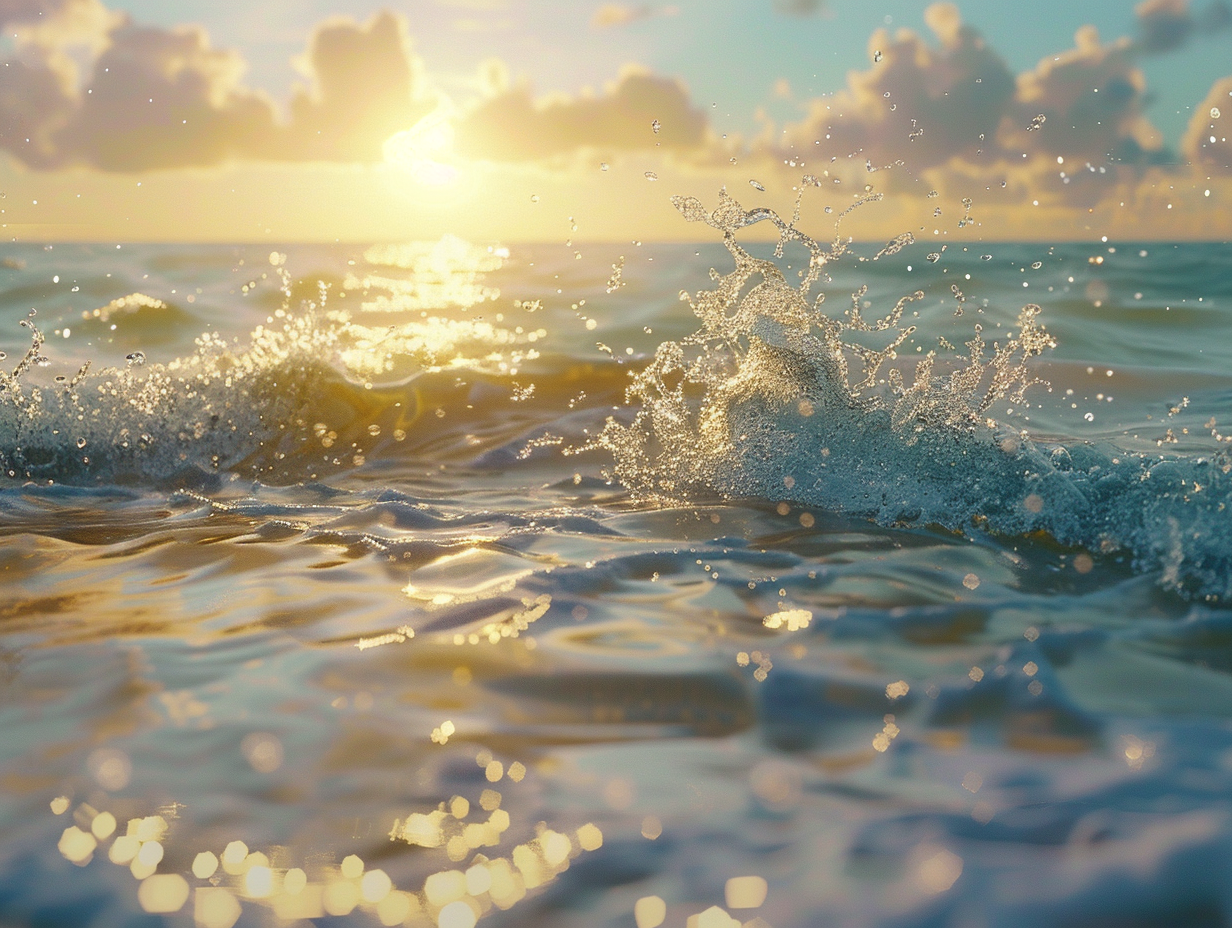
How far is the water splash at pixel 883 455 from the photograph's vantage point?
339 centimetres

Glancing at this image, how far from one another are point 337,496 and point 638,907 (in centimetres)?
351

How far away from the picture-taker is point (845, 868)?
1672mm

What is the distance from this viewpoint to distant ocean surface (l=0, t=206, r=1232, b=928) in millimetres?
1660

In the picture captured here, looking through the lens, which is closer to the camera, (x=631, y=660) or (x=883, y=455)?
(x=631, y=660)

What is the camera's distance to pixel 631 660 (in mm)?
2467

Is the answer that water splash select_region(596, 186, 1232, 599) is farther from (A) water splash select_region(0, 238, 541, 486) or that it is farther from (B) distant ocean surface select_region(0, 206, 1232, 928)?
(A) water splash select_region(0, 238, 541, 486)

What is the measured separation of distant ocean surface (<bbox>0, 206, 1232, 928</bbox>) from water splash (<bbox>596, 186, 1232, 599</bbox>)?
0.02 meters

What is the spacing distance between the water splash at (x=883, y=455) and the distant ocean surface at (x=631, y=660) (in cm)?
2

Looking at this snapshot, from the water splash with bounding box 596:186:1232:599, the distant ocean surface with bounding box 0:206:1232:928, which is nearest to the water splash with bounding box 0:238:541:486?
the distant ocean surface with bounding box 0:206:1232:928

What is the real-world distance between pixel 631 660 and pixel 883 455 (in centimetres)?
223

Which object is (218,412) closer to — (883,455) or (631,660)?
(883,455)

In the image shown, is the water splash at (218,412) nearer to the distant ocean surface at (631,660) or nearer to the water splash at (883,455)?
the distant ocean surface at (631,660)

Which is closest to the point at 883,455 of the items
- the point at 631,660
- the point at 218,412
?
the point at 631,660

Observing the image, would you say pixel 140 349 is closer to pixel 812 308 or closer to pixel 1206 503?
pixel 812 308
